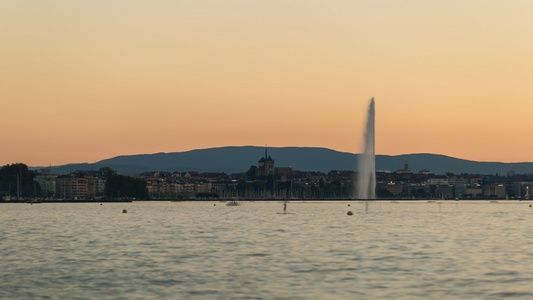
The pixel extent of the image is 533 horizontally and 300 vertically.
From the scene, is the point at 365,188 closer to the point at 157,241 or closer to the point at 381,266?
the point at 157,241

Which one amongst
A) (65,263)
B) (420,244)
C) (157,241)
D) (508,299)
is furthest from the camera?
(157,241)

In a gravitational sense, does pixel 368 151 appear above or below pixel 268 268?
above

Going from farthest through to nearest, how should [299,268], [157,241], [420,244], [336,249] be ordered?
1. [157,241]
2. [420,244]
3. [336,249]
4. [299,268]

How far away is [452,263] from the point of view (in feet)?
98.8

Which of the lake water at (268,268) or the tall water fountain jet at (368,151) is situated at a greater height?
the tall water fountain jet at (368,151)

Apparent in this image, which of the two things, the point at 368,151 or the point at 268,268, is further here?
the point at 368,151

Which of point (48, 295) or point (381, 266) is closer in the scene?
point (48, 295)

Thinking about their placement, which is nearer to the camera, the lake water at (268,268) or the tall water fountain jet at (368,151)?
the lake water at (268,268)

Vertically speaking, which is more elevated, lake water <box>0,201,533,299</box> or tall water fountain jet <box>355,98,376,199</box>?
tall water fountain jet <box>355,98,376,199</box>

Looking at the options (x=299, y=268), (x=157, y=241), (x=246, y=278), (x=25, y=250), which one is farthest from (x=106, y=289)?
(x=157, y=241)

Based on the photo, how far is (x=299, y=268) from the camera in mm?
28422

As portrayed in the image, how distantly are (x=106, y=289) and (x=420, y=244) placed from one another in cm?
2072

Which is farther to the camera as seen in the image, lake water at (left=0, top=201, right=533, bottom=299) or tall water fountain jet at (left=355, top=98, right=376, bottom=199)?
tall water fountain jet at (left=355, top=98, right=376, bottom=199)

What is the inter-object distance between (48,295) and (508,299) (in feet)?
39.6
